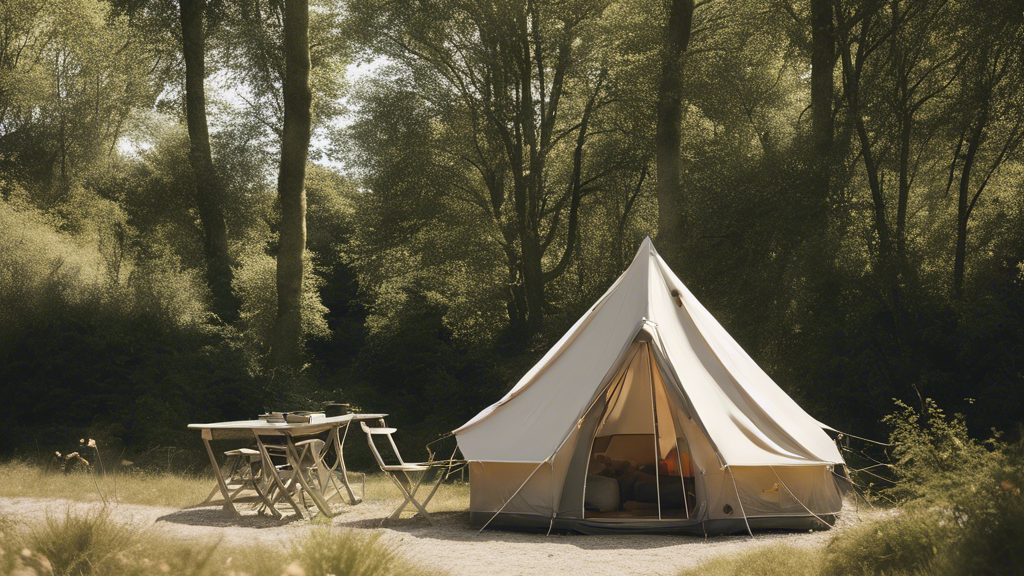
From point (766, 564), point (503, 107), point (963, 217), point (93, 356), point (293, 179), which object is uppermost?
point (503, 107)

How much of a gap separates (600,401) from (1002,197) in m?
8.77

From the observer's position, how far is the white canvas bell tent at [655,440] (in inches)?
242

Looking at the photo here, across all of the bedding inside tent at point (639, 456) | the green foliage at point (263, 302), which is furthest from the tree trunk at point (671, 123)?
the green foliage at point (263, 302)

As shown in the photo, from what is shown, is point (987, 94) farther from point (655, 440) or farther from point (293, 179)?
point (293, 179)

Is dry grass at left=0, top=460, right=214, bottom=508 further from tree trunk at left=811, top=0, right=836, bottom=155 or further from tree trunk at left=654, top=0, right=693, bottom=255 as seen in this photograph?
tree trunk at left=811, top=0, right=836, bottom=155

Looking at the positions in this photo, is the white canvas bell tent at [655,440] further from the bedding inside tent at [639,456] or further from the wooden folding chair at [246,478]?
the wooden folding chair at [246,478]

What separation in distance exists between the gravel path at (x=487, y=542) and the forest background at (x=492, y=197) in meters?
5.34

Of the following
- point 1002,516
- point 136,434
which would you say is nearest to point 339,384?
point 136,434

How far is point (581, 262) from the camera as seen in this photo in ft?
57.3

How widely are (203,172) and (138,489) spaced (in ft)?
33.9

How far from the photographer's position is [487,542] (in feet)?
18.9

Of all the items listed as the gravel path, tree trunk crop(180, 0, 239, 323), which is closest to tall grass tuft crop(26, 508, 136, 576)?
the gravel path

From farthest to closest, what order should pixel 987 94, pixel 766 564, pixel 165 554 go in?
pixel 987 94, pixel 766 564, pixel 165 554

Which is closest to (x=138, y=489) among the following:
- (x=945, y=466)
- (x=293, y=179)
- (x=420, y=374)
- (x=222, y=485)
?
(x=222, y=485)
